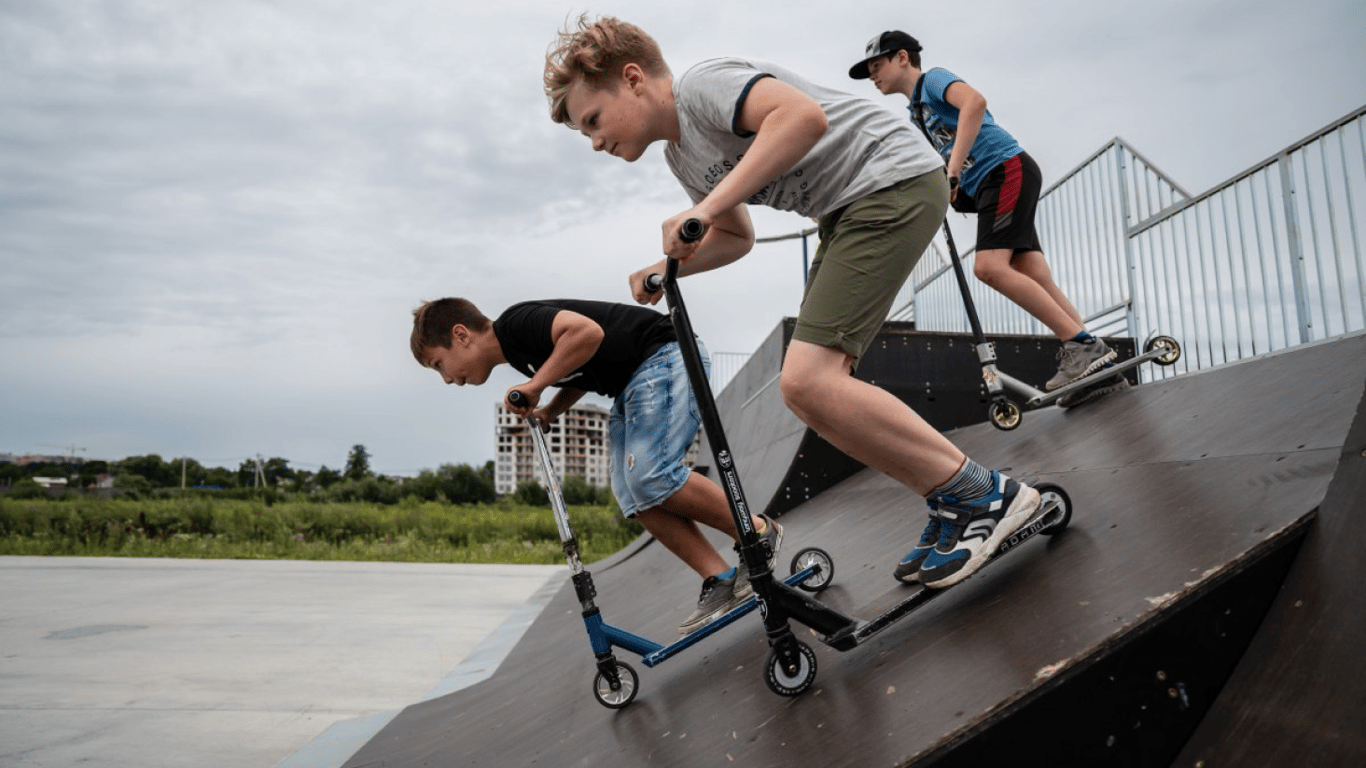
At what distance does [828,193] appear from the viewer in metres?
2.52

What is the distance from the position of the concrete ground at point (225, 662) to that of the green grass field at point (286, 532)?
30.7 feet

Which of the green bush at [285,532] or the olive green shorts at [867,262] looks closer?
the olive green shorts at [867,262]

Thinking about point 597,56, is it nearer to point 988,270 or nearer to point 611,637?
point 611,637

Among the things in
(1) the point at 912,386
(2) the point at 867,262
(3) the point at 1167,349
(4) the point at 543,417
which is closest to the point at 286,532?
(1) the point at 912,386

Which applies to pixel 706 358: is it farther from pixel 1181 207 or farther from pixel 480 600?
pixel 480 600

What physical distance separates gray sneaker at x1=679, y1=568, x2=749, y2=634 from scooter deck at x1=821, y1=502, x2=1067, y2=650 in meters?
0.63

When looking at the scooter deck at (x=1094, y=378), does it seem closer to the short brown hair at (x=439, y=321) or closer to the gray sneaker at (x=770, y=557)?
the gray sneaker at (x=770, y=557)

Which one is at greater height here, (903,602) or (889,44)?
(889,44)

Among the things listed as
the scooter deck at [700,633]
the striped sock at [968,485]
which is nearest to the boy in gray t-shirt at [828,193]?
the striped sock at [968,485]

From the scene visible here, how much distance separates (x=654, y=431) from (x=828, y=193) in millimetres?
1171

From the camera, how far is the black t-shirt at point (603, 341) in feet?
11.1

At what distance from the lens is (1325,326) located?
5512mm

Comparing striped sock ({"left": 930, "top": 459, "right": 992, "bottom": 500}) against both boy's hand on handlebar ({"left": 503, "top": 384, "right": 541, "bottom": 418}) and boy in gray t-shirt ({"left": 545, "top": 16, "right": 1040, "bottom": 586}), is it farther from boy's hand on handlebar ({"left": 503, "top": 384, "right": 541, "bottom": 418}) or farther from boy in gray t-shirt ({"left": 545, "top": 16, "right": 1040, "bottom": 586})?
boy's hand on handlebar ({"left": 503, "top": 384, "right": 541, "bottom": 418})

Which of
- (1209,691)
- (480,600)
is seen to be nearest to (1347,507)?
(1209,691)
